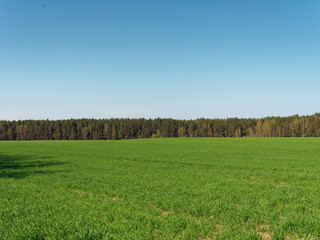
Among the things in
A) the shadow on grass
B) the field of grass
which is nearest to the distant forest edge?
the shadow on grass

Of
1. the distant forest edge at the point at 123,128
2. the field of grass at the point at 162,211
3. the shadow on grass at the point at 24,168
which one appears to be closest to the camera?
the field of grass at the point at 162,211

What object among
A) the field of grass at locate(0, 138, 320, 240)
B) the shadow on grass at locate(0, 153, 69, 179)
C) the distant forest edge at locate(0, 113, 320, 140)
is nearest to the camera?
the field of grass at locate(0, 138, 320, 240)

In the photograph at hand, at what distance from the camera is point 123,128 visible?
550 ft

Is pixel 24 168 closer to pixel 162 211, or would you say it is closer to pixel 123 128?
pixel 162 211

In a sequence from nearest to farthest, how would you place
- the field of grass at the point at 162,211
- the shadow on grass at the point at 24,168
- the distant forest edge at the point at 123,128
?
the field of grass at the point at 162,211
the shadow on grass at the point at 24,168
the distant forest edge at the point at 123,128

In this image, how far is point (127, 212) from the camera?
8898mm

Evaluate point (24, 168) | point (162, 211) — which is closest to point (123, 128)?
point (24, 168)

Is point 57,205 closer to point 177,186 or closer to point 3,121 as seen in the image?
point 177,186

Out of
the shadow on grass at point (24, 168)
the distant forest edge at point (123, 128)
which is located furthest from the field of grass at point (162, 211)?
the distant forest edge at point (123, 128)

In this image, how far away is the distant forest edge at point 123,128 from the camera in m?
166

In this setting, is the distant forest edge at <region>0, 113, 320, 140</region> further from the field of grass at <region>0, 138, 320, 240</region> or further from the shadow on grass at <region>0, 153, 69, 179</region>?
the field of grass at <region>0, 138, 320, 240</region>

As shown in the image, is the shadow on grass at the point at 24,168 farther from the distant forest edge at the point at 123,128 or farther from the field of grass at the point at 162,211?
the distant forest edge at the point at 123,128

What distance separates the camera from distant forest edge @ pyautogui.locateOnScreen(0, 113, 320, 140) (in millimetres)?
166500

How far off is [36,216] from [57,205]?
1387 millimetres
